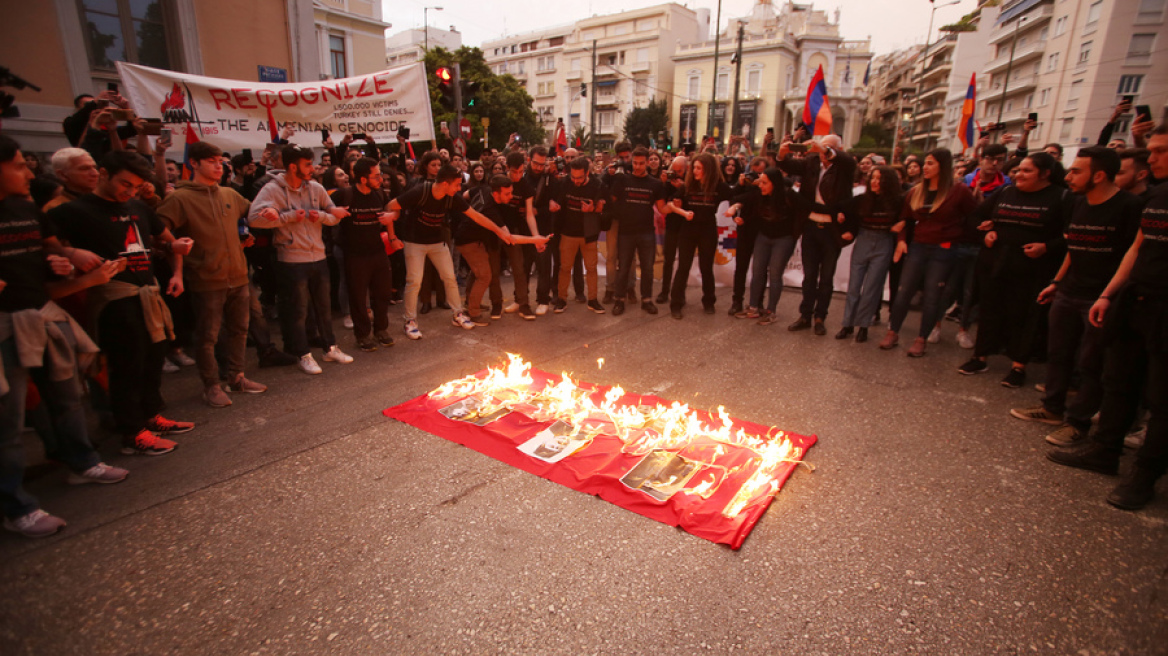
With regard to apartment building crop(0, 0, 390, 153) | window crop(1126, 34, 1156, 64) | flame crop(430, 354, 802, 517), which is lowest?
flame crop(430, 354, 802, 517)

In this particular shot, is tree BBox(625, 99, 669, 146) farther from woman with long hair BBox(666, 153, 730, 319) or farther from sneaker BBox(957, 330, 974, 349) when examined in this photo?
sneaker BBox(957, 330, 974, 349)

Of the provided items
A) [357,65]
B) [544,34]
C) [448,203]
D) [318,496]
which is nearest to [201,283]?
[318,496]

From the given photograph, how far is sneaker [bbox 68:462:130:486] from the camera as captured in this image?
3.70 metres

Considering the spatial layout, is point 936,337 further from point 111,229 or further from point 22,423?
point 22,423

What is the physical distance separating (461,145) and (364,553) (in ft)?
32.3

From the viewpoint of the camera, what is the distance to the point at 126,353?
4035 millimetres

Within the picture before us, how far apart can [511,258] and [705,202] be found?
2914 mm

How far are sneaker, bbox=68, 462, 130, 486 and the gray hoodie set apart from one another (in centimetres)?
244

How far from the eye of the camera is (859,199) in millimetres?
7047

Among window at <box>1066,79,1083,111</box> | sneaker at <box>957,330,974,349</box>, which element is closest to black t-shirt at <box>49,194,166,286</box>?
sneaker at <box>957,330,974,349</box>

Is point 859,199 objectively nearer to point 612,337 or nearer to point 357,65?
point 612,337

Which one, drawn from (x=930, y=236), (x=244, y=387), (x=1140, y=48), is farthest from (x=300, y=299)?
(x=1140, y=48)

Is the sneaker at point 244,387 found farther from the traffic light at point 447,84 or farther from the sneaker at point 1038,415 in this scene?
the traffic light at point 447,84

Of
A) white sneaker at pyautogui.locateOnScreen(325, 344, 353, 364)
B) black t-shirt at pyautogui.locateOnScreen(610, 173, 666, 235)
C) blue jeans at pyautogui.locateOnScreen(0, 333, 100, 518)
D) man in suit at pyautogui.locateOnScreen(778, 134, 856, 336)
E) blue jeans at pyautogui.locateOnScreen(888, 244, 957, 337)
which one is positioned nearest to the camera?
blue jeans at pyautogui.locateOnScreen(0, 333, 100, 518)
